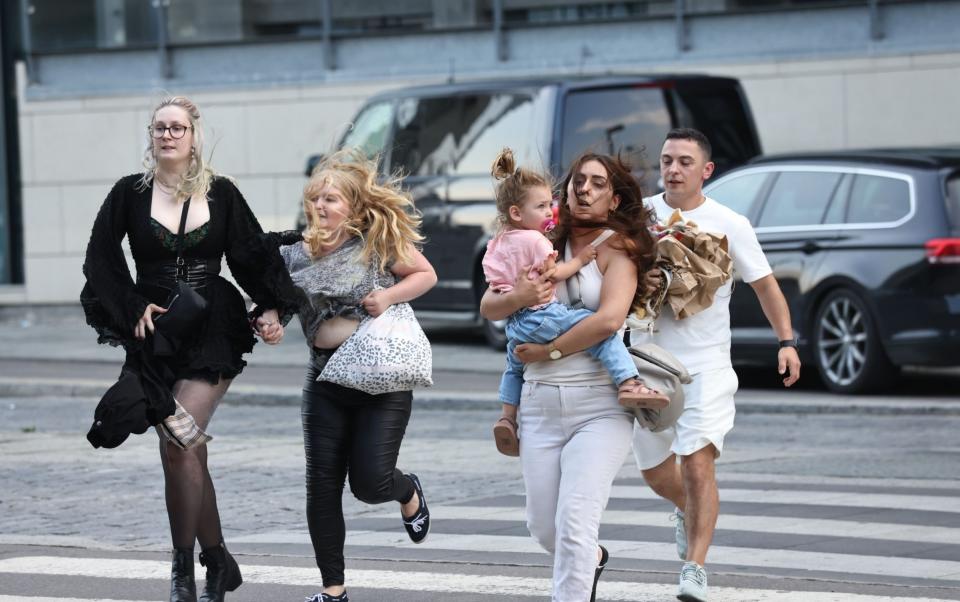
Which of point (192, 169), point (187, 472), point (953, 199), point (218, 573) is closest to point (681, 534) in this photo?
point (218, 573)

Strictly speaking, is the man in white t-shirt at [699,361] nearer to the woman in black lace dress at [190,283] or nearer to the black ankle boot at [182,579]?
the woman in black lace dress at [190,283]

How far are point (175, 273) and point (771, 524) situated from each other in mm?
3107

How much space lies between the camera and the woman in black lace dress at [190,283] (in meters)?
6.37

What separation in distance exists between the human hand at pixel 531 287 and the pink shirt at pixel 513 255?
0.06ft

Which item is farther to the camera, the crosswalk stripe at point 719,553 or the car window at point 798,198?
the car window at point 798,198

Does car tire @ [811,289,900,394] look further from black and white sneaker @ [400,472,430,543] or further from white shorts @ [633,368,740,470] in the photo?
black and white sneaker @ [400,472,430,543]

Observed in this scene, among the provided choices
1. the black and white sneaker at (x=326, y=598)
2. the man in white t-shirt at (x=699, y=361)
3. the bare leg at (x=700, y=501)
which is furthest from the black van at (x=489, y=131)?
the black and white sneaker at (x=326, y=598)

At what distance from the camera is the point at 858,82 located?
18.5m

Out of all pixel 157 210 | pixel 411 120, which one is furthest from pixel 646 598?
pixel 411 120

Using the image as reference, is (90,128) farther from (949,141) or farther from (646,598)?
(646,598)

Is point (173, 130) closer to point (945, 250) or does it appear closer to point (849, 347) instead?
point (945, 250)

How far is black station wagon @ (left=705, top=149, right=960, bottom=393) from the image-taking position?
1205cm

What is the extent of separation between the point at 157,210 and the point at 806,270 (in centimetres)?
715

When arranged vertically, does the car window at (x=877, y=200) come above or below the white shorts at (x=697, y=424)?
above
